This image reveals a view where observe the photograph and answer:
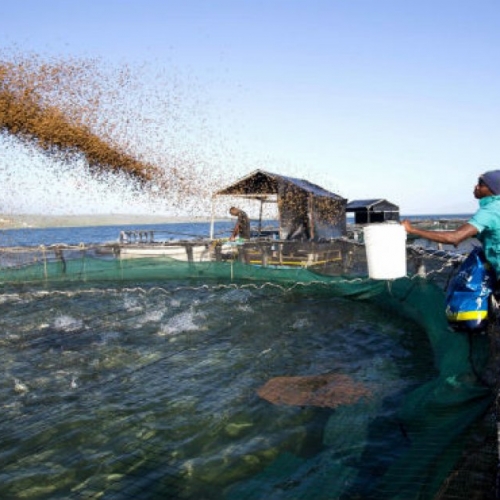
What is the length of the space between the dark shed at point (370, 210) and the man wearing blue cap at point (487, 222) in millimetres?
21704

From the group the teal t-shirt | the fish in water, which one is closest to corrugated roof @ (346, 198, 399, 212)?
the fish in water

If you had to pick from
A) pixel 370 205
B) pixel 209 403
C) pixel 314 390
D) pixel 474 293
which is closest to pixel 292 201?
pixel 370 205

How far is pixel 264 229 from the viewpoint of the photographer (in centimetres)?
2003

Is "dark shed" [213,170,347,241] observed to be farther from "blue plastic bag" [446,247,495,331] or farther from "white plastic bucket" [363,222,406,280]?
"blue plastic bag" [446,247,495,331]

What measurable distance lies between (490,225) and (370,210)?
22224 mm

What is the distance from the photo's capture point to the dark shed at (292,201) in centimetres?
1627

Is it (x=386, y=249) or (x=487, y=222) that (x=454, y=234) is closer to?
(x=487, y=222)

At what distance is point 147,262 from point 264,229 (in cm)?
772

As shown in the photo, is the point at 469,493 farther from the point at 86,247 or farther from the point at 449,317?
the point at 86,247

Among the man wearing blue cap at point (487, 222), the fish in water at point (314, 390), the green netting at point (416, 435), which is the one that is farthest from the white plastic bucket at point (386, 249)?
the man wearing blue cap at point (487, 222)

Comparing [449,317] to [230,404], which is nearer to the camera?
[449,317]

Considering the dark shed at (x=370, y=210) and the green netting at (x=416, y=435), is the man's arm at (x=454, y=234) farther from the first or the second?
the dark shed at (x=370, y=210)

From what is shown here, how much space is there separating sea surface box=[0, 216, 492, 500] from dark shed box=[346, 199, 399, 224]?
16338 millimetres

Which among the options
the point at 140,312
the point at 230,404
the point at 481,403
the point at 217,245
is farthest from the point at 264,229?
the point at 481,403
